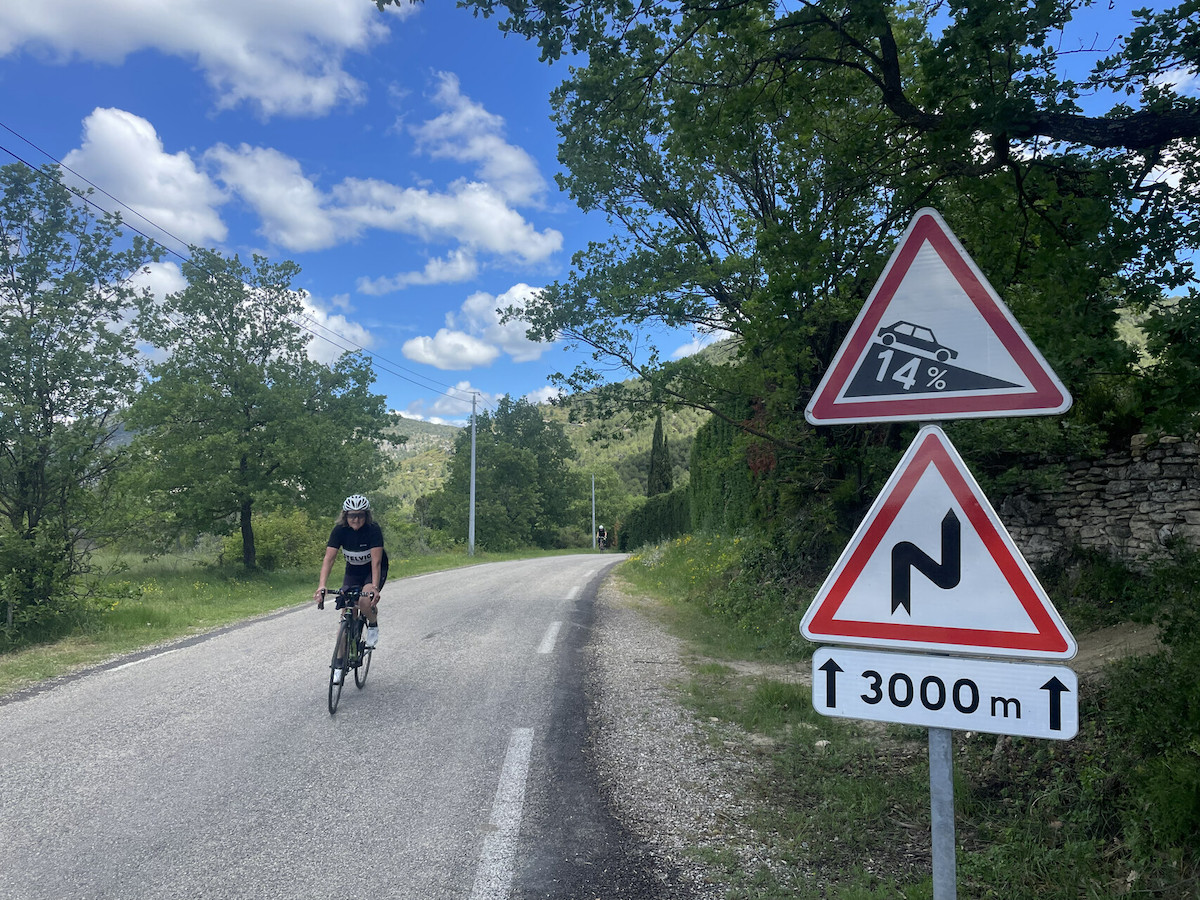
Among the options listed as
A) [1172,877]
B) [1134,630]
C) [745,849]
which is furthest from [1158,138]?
[745,849]

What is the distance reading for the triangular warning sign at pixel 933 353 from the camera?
2047 millimetres

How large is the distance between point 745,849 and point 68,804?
3.96 meters

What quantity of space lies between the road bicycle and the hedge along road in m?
0.22

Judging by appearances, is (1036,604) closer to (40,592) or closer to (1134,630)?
(1134,630)

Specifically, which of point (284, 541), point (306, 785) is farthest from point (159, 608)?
point (284, 541)

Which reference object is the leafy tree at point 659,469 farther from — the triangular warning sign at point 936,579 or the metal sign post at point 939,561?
the triangular warning sign at point 936,579

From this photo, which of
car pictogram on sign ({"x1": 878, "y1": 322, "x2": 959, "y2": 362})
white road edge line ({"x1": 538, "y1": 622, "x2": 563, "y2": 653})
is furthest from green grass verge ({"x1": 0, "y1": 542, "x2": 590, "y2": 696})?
car pictogram on sign ({"x1": 878, "y1": 322, "x2": 959, "y2": 362})

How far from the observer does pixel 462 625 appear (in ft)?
33.1

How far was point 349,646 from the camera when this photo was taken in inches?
246

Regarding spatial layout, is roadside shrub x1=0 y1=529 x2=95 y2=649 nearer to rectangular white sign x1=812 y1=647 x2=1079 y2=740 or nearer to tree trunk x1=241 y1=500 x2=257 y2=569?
tree trunk x1=241 y1=500 x2=257 y2=569

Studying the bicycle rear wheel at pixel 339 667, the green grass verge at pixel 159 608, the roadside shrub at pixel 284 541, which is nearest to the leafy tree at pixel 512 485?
the roadside shrub at pixel 284 541

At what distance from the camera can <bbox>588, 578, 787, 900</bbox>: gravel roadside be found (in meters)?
3.38

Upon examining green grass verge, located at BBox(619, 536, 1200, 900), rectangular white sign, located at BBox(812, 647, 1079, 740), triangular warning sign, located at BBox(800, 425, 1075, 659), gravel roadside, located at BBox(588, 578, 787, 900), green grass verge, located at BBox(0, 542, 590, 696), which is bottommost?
green grass verge, located at BBox(0, 542, 590, 696)

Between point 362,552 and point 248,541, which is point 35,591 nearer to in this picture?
point 362,552
